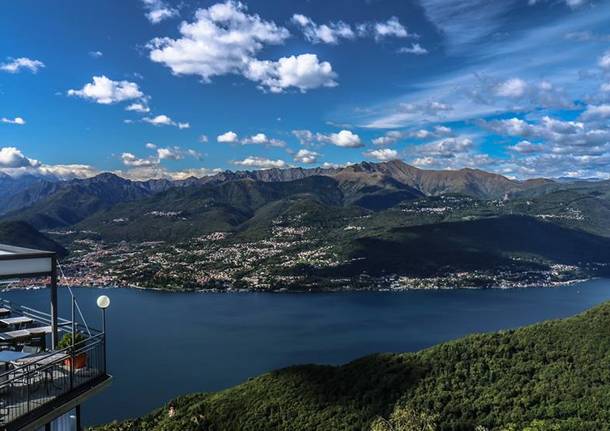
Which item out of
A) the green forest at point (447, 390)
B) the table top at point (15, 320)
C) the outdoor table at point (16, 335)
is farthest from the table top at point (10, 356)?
the green forest at point (447, 390)

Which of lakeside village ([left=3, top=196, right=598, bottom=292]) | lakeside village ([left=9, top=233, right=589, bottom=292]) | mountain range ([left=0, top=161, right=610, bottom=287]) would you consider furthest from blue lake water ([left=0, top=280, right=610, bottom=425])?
mountain range ([left=0, top=161, right=610, bottom=287])

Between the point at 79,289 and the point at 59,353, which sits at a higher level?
the point at 59,353

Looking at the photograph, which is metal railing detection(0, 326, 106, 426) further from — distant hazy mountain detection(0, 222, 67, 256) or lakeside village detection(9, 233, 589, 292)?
distant hazy mountain detection(0, 222, 67, 256)

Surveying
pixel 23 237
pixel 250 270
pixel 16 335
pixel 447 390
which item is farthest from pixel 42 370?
pixel 23 237

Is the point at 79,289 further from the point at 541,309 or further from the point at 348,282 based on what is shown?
the point at 541,309

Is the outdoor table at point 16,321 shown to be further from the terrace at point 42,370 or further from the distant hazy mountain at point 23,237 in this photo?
the distant hazy mountain at point 23,237

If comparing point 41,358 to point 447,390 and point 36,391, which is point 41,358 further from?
point 447,390

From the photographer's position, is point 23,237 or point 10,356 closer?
point 10,356

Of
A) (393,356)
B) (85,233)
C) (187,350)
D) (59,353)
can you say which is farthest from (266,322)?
(85,233)
